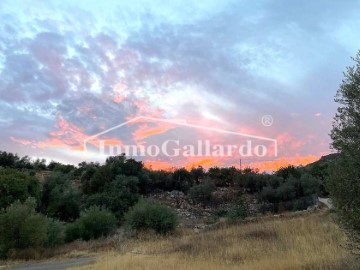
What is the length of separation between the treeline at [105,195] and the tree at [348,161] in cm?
126

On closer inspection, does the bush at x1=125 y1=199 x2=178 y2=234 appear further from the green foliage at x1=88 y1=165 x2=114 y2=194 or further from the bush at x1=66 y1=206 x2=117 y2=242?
the green foliage at x1=88 y1=165 x2=114 y2=194

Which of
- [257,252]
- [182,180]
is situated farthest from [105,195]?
[257,252]

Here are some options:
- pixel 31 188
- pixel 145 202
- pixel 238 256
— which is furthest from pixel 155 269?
pixel 31 188

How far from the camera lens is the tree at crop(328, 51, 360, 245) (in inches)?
269

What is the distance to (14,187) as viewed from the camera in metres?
39.9

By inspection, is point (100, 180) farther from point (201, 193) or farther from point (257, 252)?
point (257, 252)

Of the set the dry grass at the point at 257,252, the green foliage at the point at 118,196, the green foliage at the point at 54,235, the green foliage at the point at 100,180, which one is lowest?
the green foliage at the point at 54,235

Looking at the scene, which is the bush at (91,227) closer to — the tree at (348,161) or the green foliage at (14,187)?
the green foliage at (14,187)

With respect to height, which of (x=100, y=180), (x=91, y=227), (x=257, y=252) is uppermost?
(x=100, y=180)

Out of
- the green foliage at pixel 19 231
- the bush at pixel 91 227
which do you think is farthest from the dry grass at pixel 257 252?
the bush at pixel 91 227

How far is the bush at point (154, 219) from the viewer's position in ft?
87.1

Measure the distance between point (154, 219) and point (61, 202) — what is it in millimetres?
21808

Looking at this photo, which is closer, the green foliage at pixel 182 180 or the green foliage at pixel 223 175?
the green foliage at pixel 182 180

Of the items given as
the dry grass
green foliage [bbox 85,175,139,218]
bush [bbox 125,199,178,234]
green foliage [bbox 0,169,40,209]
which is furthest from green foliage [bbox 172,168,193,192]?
the dry grass
